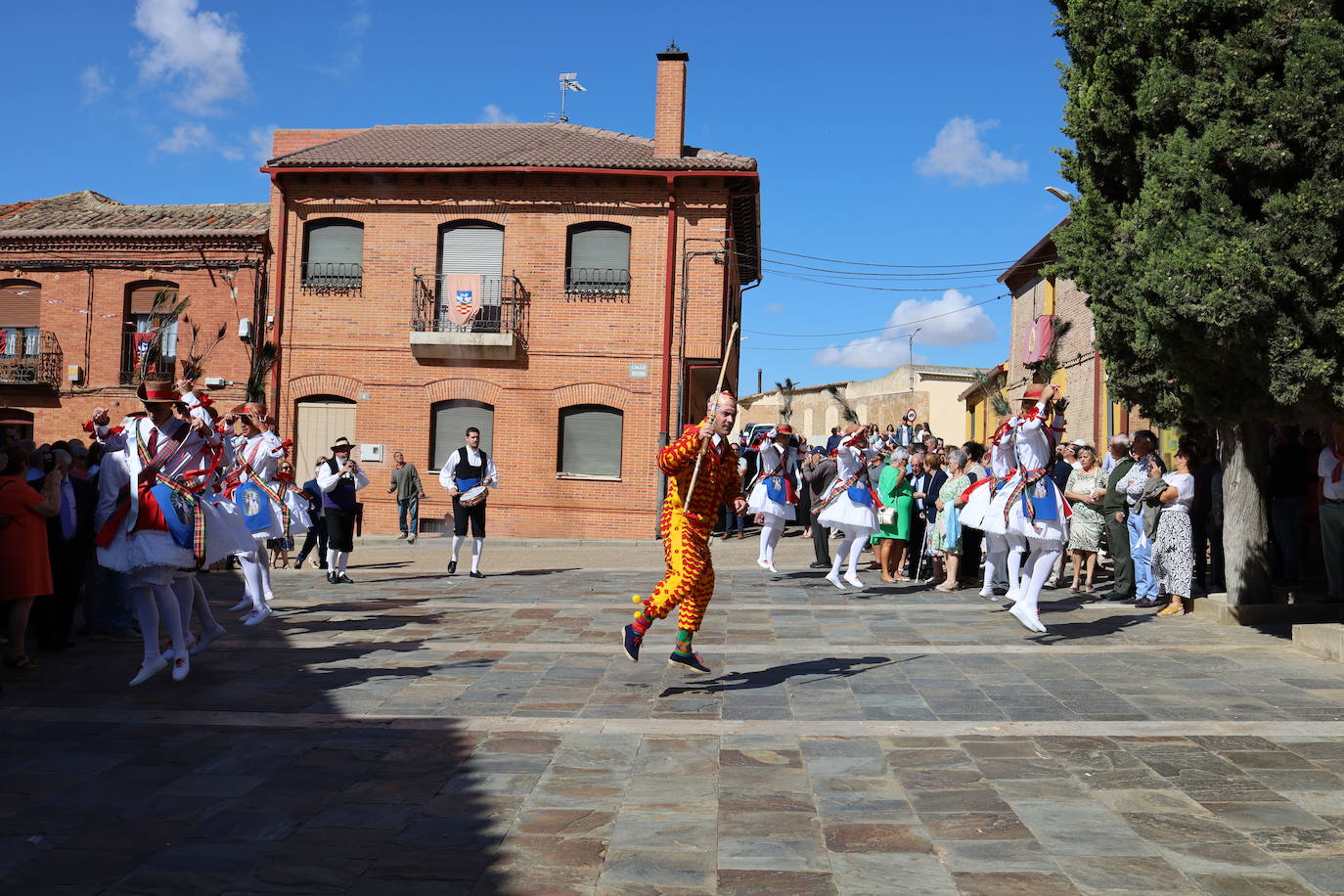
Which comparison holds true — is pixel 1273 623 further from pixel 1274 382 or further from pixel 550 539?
pixel 550 539

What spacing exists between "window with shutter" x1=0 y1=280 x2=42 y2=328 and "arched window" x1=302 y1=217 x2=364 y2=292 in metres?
6.93

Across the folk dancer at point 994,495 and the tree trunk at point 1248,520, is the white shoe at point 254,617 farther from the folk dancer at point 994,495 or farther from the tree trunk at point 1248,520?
the tree trunk at point 1248,520

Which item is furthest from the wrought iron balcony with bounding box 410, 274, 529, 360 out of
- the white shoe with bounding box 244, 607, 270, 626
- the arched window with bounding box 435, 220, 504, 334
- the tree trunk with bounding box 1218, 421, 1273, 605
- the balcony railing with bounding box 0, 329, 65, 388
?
the tree trunk with bounding box 1218, 421, 1273, 605

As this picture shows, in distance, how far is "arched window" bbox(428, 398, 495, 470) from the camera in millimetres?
25203

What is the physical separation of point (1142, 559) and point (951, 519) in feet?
7.77

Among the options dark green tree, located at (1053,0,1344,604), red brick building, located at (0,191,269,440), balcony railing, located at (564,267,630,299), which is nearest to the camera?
dark green tree, located at (1053,0,1344,604)

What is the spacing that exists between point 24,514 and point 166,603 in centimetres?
135

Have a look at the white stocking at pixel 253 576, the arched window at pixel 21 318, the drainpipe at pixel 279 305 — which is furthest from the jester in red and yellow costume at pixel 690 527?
the arched window at pixel 21 318

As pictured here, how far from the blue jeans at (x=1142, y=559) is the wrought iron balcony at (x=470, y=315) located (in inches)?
591

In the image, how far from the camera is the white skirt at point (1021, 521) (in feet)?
33.8

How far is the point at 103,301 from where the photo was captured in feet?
87.6

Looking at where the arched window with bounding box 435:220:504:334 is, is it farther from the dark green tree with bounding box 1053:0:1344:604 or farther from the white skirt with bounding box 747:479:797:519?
the dark green tree with bounding box 1053:0:1344:604

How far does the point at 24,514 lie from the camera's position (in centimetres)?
845

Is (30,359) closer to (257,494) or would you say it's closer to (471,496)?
(471,496)
